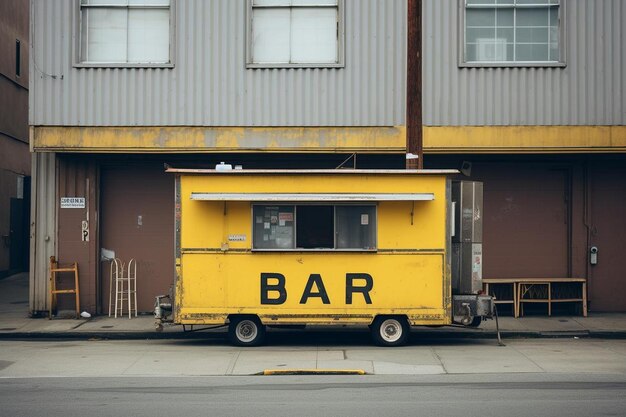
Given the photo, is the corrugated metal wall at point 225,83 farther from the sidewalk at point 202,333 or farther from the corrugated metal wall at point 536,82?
the sidewalk at point 202,333

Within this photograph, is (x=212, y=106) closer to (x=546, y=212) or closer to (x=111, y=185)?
(x=111, y=185)

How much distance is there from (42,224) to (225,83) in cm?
481

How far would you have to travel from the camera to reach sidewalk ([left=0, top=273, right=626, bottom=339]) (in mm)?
16422

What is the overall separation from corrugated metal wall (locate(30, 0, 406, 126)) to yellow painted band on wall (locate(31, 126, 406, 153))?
190 millimetres

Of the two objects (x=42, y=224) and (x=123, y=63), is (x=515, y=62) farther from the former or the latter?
(x=42, y=224)

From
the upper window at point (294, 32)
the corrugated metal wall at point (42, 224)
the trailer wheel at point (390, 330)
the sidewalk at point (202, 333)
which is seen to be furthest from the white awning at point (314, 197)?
the corrugated metal wall at point (42, 224)

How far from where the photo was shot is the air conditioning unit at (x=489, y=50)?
18.4m

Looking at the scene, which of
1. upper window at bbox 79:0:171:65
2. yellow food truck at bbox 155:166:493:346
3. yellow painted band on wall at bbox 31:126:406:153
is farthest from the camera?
upper window at bbox 79:0:171:65

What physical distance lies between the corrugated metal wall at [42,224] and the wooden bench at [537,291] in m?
9.03

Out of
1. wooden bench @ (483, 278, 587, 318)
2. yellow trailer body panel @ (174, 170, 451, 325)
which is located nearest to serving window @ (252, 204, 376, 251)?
yellow trailer body panel @ (174, 170, 451, 325)

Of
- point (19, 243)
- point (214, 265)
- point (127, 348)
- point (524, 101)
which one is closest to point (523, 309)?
point (524, 101)

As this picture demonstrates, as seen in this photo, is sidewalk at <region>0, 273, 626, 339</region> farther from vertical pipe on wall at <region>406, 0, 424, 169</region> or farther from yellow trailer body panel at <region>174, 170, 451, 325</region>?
vertical pipe on wall at <region>406, 0, 424, 169</region>

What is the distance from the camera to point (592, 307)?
18719mm

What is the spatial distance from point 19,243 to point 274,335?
51.3 feet
